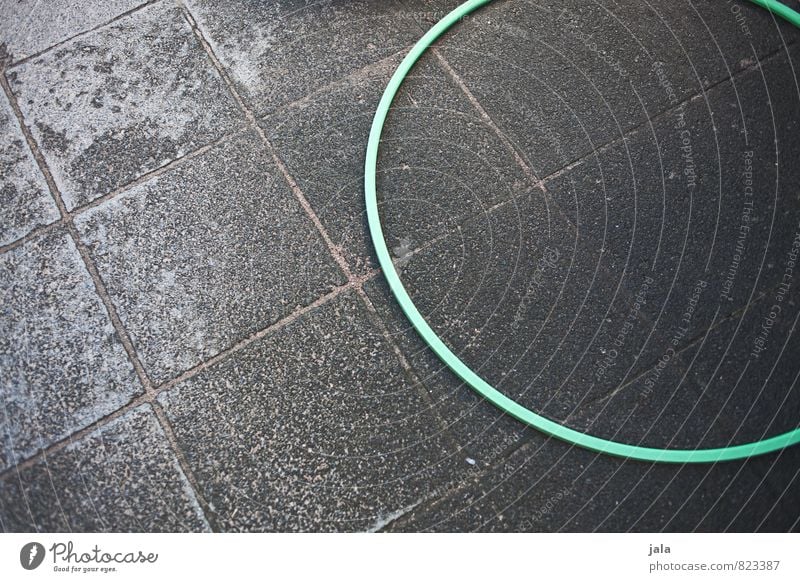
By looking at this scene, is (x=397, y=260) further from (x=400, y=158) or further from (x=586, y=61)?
(x=586, y=61)

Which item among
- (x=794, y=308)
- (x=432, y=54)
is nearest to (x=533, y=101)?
(x=432, y=54)

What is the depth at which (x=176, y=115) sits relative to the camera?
281 cm

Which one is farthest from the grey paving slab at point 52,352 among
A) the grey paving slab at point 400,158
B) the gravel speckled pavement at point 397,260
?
the grey paving slab at point 400,158

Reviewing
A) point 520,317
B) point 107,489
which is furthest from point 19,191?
point 520,317

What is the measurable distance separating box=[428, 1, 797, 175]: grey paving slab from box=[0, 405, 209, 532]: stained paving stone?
1.63 metres

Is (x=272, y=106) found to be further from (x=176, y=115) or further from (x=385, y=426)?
(x=385, y=426)

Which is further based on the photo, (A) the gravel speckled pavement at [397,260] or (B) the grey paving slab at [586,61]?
(B) the grey paving slab at [586,61]

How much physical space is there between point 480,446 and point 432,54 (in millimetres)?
1515

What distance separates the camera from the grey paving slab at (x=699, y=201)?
2547mm

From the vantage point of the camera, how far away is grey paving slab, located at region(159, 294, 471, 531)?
228cm

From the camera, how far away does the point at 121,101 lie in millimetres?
2832

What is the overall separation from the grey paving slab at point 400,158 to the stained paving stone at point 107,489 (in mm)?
895
